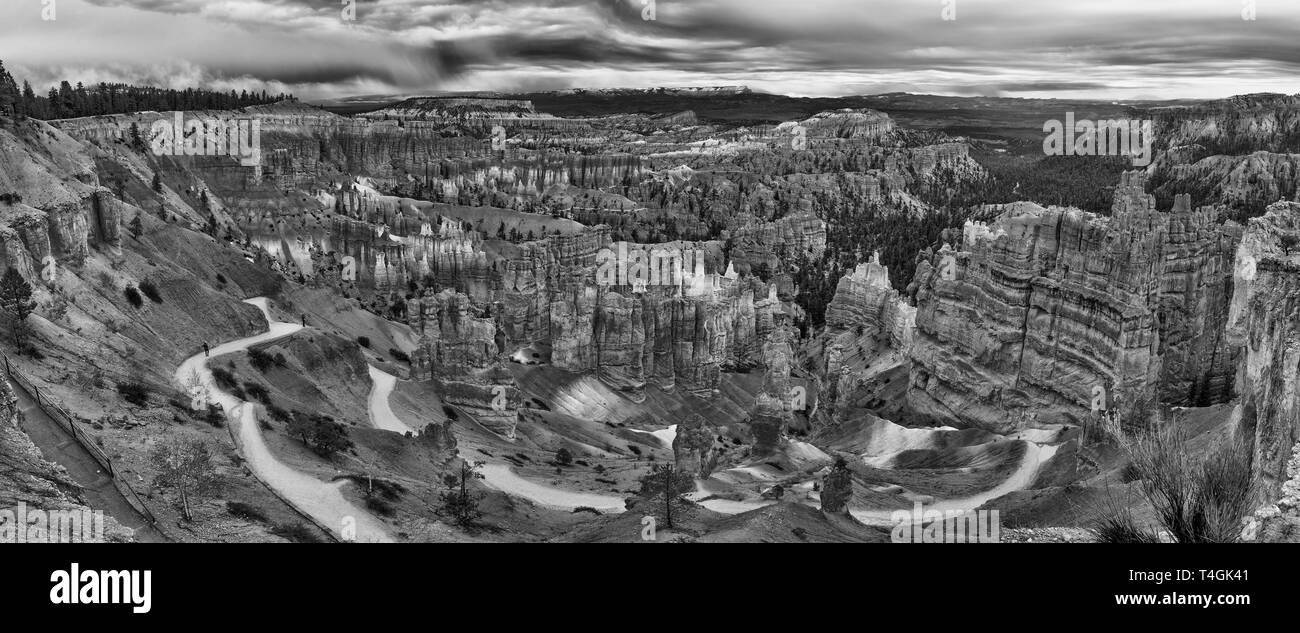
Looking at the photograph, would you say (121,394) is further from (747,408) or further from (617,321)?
(747,408)

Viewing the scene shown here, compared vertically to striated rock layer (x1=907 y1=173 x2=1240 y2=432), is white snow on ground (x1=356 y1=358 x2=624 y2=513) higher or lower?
lower

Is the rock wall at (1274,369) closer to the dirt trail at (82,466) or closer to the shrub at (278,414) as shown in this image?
the dirt trail at (82,466)

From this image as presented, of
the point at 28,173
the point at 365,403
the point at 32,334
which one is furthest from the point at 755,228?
the point at 32,334

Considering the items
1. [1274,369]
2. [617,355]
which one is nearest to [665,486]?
[1274,369]

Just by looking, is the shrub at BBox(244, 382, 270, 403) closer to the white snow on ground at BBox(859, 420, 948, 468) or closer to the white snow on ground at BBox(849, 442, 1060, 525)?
the white snow on ground at BBox(849, 442, 1060, 525)

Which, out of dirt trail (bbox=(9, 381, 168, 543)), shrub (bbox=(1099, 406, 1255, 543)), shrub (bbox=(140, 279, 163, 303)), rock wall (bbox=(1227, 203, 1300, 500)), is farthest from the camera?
shrub (bbox=(140, 279, 163, 303))

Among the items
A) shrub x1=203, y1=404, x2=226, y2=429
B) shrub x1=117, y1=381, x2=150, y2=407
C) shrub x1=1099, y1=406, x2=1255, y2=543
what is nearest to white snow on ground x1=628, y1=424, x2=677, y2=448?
shrub x1=203, y1=404, x2=226, y2=429

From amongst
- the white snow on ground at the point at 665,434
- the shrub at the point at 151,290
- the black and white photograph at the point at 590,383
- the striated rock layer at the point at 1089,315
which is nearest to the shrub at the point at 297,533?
the black and white photograph at the point at 590,383

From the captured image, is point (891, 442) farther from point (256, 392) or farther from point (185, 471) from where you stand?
point (185, 471)

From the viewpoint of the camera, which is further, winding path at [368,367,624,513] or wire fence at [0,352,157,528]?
winding path at [368,367,624,513]
